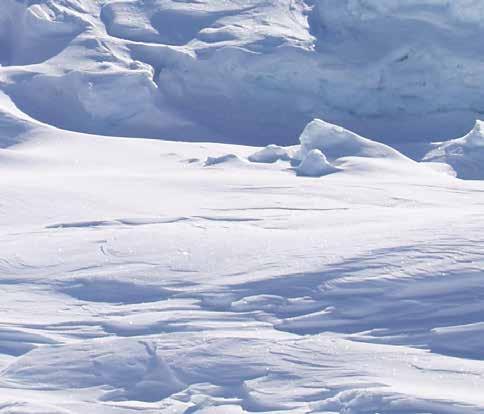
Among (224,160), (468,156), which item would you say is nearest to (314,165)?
(224,160)

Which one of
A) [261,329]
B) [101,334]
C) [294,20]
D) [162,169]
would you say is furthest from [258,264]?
[294,20]

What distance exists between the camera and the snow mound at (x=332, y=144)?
27.4ft

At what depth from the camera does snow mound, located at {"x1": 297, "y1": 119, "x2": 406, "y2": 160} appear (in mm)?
8359

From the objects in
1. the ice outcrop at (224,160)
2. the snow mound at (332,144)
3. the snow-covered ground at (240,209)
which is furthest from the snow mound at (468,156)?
the ice outcrop at (224,160)

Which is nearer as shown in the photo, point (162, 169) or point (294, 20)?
point (162, 169)

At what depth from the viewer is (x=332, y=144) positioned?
841 cm

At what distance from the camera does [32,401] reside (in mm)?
Result: 3824

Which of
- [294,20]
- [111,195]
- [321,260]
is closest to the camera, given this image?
[321,260]

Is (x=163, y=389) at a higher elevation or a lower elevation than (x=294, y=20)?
lower

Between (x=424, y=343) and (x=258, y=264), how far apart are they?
3.55ft

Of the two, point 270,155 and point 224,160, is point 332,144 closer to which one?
point 270,155

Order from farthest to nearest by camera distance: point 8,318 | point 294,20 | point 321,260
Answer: point 294,20 → point 321,260 → point 8,318

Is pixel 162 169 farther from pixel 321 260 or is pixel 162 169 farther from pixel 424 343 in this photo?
pixel 424 343

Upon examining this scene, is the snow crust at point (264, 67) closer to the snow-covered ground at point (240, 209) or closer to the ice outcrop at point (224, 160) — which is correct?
the snow-covered ground at point (240, 209)
